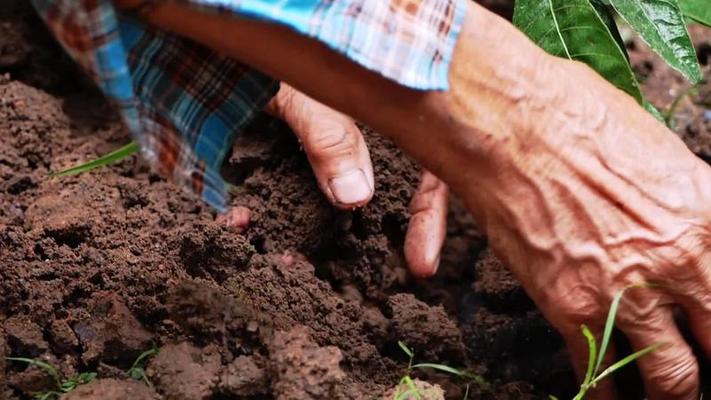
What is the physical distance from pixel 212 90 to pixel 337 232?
0.49 metres

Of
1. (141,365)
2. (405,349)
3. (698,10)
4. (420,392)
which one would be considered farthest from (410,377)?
(698,10)

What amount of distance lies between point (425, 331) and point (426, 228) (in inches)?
9.9

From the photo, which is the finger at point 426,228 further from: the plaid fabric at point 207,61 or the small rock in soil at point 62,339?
the small rock in soil at point 62,339

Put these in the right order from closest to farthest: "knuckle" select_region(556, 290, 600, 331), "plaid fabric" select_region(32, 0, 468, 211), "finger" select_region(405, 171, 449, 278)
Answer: "plaid fabric" select_region(32, 0, 468, 211) → "knuckle" select_region(556, 290, 600, 331) → "finger" select_region(405, 171, 449, 278)

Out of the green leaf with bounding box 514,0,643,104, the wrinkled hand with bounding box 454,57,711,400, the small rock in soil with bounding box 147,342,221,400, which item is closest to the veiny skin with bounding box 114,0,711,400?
the wrinkled hand with bounding box 454,57,711,400

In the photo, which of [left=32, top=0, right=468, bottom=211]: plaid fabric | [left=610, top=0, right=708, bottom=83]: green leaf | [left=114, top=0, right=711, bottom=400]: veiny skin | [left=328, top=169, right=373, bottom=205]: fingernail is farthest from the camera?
[left=328, top=169, right=373, bottom=205]: fingernail

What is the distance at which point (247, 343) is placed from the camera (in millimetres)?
1495

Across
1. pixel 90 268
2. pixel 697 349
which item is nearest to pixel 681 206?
pixel 697 349

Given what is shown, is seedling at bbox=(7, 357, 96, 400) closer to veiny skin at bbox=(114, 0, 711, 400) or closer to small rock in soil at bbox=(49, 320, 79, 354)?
small rock in soil at bbox=(49, 320, 79, 354)

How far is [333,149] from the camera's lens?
1.75 meters

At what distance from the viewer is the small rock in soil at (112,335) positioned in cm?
150

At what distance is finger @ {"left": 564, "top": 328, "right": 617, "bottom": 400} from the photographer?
1.47 metres

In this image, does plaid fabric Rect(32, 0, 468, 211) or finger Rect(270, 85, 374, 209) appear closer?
plaid fabric Rect(32, 0, 468, 211)

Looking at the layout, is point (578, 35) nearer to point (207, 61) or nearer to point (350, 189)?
point (350, 189)
